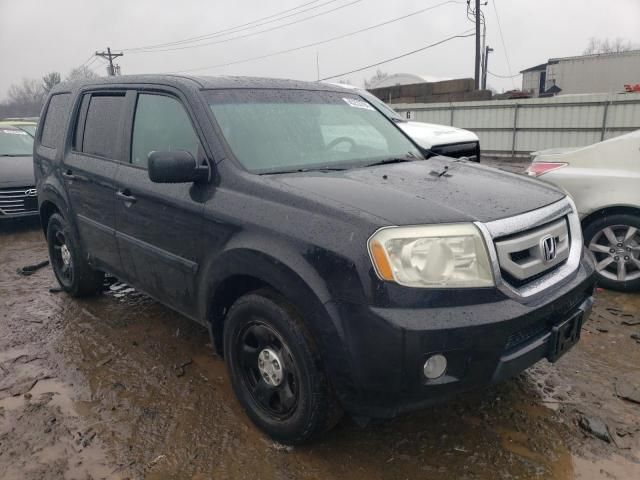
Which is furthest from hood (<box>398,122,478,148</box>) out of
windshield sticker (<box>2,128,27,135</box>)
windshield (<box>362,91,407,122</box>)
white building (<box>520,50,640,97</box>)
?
white building (<box>520,50,640,97</box>)

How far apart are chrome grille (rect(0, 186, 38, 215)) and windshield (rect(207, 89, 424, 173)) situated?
6043 millimetres

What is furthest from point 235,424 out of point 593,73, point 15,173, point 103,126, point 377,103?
point 593,73

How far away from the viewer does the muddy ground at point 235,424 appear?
250cm

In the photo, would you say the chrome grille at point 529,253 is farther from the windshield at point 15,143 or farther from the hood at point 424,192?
the windshield at point 15,143

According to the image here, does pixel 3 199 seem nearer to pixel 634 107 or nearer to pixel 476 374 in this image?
pixel 476 374

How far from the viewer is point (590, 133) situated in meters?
14.6

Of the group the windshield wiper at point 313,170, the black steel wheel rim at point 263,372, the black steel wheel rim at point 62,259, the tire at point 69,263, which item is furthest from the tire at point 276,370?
the black steel wheel rim at point 62,259

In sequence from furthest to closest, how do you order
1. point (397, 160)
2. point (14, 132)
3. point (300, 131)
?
1. point (14, 132)
2. point (397, 160)
3. point (300, 131)

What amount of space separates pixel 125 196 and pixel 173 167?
35.9 inches

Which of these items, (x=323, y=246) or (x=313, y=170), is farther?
(x=313, y=170)

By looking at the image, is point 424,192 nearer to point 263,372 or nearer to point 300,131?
point 300,131

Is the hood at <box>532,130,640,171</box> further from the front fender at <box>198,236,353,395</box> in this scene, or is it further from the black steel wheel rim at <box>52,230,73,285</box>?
the black steel wheel rim at <box>52,230,73,285</box>

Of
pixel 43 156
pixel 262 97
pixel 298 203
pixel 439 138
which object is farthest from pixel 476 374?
pixel 439 138

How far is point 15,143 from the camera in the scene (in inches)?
349
